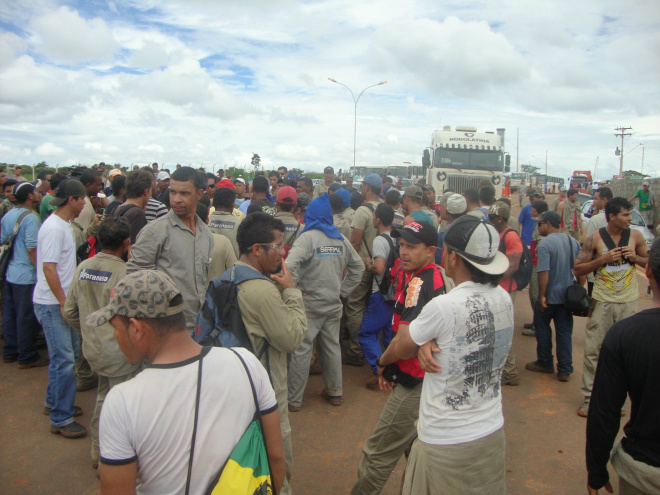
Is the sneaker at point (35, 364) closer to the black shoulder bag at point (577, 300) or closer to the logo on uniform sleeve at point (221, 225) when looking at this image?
the logo on uniform sleeve at point (221, 225)

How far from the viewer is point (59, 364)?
4250 mm

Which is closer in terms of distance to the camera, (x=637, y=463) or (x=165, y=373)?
(x=165, y=373)

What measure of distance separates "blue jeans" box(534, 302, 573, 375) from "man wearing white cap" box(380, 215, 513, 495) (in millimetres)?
3836

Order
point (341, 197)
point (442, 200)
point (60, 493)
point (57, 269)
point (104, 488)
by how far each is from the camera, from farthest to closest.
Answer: point (442, 200) < point (341, 197) < point (57, 269) < point (60, 493) < point (104, 488)

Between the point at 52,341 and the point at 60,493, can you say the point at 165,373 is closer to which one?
the point at 60,493

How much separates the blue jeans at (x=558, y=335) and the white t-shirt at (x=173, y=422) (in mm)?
4961

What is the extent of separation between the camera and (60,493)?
142 inches

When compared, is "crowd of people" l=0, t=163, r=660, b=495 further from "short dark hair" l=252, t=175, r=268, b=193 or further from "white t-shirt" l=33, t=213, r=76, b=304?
"short dark hair" l=252, t=175, r=268, b=193

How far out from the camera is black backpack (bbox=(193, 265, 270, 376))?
2.67m

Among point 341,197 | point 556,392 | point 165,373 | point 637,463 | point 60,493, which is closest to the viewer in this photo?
point 165,373

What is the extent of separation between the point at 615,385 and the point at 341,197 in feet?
15.6

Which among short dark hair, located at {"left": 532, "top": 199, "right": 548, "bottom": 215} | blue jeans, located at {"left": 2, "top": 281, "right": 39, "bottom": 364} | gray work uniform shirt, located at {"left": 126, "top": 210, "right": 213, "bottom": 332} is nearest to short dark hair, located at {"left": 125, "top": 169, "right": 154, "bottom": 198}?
gray work uniform shirt, located at {"left": 126, "top": 210, "right": 213, "bottom": 332}

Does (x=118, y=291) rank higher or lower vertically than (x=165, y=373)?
higher

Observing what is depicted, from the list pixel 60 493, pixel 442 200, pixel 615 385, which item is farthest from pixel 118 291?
pixel 442 200
